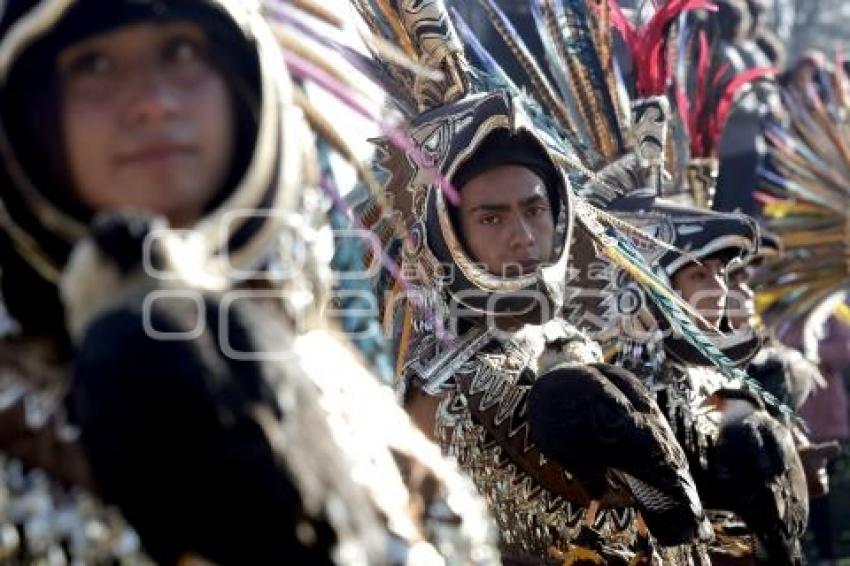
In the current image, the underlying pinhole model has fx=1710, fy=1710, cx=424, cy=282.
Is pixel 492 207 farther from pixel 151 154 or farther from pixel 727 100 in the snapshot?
pixel 727 100

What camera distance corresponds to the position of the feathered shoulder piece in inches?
302

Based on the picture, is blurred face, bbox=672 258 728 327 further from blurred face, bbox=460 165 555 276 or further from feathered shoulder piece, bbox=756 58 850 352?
feathered shoulder piece, bbox=756 58 850 352

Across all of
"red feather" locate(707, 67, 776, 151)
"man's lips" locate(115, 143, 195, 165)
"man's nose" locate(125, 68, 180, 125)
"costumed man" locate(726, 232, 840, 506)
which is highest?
"man's nose" locate(125, 68, 180, 125)

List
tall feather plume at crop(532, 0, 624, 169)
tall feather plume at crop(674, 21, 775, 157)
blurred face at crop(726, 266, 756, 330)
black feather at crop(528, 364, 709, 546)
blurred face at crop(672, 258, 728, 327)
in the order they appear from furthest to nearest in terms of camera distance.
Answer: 1. tall feather plume at crop(674, 21, 775, 157)
2. blurred face at crop(726, 266, 756, 330)
3. blurred face at crop(672, 258, 728, 327)
4. tall feather plume at crop(532, 0, 624, 169)
5. black feather at crop(528, 364, 709, 546)

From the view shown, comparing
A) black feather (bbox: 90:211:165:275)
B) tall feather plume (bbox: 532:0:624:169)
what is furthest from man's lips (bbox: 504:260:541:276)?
black feather (bbox: 90:211:165:275)

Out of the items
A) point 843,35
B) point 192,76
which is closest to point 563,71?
point 192,76

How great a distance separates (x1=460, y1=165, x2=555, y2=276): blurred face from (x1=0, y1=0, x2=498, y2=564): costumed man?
2.10m

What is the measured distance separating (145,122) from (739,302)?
14.1 ft

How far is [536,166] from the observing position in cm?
405

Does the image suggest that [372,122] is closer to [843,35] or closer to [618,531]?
[618,531]

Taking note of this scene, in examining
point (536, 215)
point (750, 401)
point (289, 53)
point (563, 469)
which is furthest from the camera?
point (750, 401)

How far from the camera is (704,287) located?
5.37 metres

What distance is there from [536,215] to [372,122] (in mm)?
2062

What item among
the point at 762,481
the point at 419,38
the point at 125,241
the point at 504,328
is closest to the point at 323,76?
the point at 125,241
